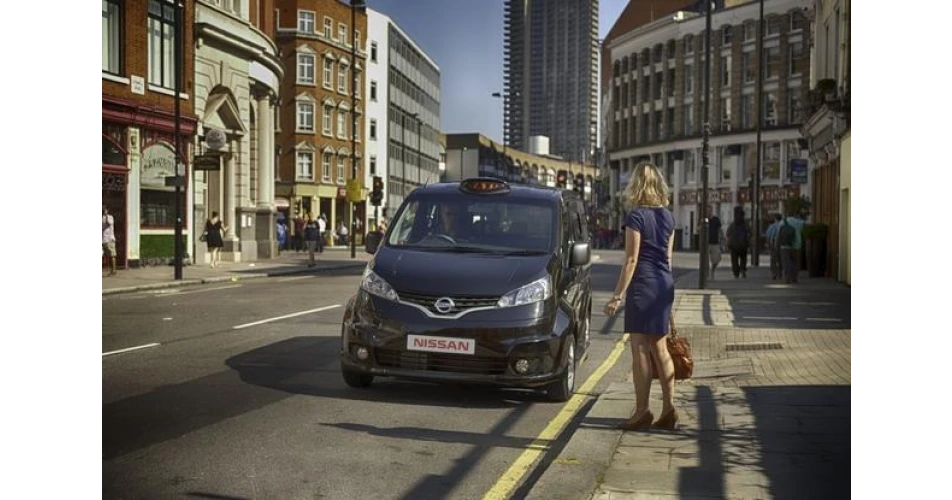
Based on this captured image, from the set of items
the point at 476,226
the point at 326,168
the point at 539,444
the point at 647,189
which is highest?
the point at 326,168

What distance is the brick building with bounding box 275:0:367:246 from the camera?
436cm

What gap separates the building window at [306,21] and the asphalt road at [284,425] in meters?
1.35

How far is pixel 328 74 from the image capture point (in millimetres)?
4785

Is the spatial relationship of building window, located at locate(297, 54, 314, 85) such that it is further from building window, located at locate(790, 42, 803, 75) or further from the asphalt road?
building window, located at locate(790, 42, 803, 75)

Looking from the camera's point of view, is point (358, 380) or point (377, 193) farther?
point (358, 380)

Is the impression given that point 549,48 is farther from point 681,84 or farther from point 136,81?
point 681,84

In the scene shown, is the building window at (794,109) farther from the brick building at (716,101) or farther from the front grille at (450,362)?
the front grille at (450,362)

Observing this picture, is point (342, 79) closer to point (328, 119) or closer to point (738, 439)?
point (328, 119)

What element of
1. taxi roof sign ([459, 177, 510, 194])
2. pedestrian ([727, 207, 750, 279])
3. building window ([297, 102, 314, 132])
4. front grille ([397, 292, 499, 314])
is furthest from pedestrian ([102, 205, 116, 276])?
pedestrian ([727, 207, 750, 279])

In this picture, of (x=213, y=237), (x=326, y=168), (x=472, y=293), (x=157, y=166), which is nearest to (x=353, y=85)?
(x=157, y=166)

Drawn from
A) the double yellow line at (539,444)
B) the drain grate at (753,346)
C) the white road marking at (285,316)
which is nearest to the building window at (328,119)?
the double yellow line at (539,444)

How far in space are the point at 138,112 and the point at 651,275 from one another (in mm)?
3058
